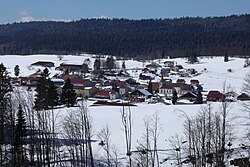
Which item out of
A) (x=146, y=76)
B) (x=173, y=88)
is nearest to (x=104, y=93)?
(x=173, y=88)

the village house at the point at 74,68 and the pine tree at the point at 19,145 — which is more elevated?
the village house at the point at 74,68

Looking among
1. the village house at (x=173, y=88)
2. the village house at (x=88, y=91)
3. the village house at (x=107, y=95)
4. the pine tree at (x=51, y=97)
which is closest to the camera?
the pine tree at (x=51, y=97)

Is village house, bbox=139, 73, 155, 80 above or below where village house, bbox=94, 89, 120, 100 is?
above

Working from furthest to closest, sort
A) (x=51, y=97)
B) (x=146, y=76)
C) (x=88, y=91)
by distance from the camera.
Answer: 1. (x=146, y=76)
2. (x=88, y=91)
3. (x=51, y=97)

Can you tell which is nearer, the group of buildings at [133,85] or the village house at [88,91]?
the group of buildings at [133,85]

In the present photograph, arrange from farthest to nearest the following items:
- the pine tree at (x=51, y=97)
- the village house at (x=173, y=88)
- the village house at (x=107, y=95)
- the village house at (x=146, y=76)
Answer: the village house at (x=146, y=76) < the village house at (x=173, y=88) < the village house at (x=107, y=95) < the pine tree at (x=51, y=97)

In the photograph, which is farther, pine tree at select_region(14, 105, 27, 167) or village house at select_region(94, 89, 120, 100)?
village house at select_region(94, 89, 120, 100)

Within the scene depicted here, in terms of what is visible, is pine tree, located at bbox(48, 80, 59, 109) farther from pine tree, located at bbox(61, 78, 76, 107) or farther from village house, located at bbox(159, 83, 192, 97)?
village house, located at bbox(159, 83, 192, 97)

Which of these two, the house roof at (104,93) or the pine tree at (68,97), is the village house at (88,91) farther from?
the pine tree at (68,97)

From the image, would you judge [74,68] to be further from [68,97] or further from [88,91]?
[68,97]

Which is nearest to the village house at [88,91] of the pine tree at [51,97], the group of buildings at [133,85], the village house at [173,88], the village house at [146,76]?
the group of buildings at [133,85]

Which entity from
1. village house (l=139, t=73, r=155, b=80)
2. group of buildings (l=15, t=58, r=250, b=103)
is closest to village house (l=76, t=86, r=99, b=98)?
group of buildings (l=15, t=58, r=250, b=103)

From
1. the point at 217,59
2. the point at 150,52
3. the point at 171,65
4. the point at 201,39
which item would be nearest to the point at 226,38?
the point at 201,39

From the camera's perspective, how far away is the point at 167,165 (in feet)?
62.1
